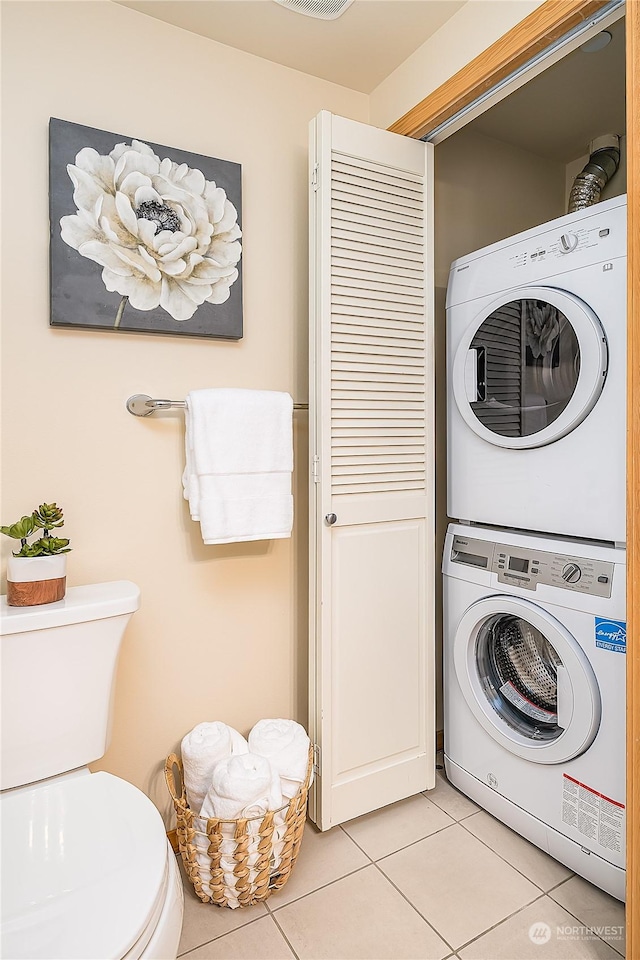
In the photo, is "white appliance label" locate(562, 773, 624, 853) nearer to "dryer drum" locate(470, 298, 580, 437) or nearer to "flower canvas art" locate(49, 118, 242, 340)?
"dryer drum" locate(470, 298, 580, 437)

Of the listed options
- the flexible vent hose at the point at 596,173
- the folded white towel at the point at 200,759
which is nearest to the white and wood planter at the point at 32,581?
the folded white towel at the point at 200,759

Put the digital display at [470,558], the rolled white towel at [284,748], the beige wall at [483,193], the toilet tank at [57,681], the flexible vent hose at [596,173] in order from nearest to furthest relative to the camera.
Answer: the toilet tank at [57,681] < the rolled white towel at [284,748] < the digital display at [470,558] < the flexible vent hose at [596,173] < the beige wall at [483,193]

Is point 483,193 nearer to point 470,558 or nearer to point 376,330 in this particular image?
point 376,330

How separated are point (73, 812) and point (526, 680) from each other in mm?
1287

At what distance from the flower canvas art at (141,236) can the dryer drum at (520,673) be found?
4.05 ft

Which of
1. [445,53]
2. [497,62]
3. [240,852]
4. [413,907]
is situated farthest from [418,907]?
[445,53]

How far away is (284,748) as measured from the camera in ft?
5.39

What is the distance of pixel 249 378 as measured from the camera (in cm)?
183

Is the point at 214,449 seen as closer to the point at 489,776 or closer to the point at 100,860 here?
the point at 100,860

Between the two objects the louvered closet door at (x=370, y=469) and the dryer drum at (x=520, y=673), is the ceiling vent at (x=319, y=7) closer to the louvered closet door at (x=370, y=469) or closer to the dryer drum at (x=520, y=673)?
the louvered closet door at (x=370, y=469)

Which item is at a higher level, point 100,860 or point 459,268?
point 459,268

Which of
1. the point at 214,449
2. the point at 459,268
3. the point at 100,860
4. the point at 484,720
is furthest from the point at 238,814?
the point at 459,268

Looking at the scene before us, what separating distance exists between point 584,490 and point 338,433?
2.25ft

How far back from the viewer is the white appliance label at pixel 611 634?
1447 millimetres
